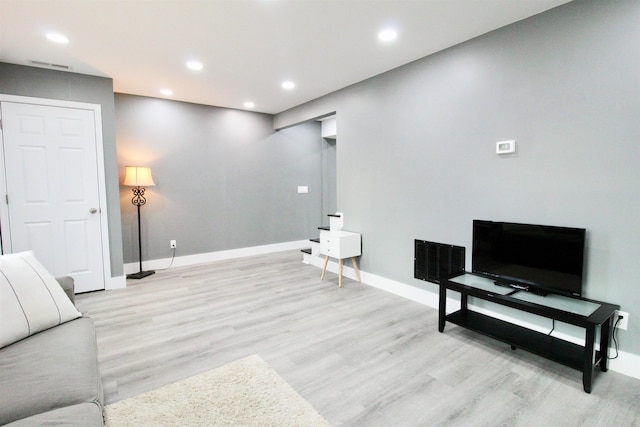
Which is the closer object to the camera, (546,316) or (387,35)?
(546,316)

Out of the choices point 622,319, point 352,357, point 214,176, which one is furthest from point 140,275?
point 622,319

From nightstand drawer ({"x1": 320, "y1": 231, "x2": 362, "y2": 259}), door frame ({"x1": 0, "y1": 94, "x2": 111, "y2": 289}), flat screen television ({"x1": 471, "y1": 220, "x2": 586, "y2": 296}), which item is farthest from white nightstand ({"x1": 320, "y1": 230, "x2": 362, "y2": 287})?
door frame ({"x1": 0, "y1": 94, "x2": 111, "y2": 289})

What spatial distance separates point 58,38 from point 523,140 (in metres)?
4.21

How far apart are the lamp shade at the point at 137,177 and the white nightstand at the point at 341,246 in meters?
2.68

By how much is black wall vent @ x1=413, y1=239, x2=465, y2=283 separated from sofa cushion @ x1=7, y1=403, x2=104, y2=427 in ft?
8.91

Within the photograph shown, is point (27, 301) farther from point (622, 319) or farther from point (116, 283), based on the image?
point (622, 319)

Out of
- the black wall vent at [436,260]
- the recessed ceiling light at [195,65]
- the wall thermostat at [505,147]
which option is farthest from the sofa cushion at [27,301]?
the wall thermostat at [505,147]

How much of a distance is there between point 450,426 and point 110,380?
2.18 m

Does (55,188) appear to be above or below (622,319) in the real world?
above

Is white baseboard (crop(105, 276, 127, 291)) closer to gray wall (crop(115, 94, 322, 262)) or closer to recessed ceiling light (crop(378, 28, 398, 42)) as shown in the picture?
gray wall (crop(115, 94, 322, 262))

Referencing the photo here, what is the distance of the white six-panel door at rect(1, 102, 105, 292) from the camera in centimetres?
351

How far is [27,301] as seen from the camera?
1.78 metres

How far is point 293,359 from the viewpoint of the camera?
2377mm

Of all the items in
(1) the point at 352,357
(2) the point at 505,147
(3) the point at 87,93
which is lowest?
(1) the point at 352,357
